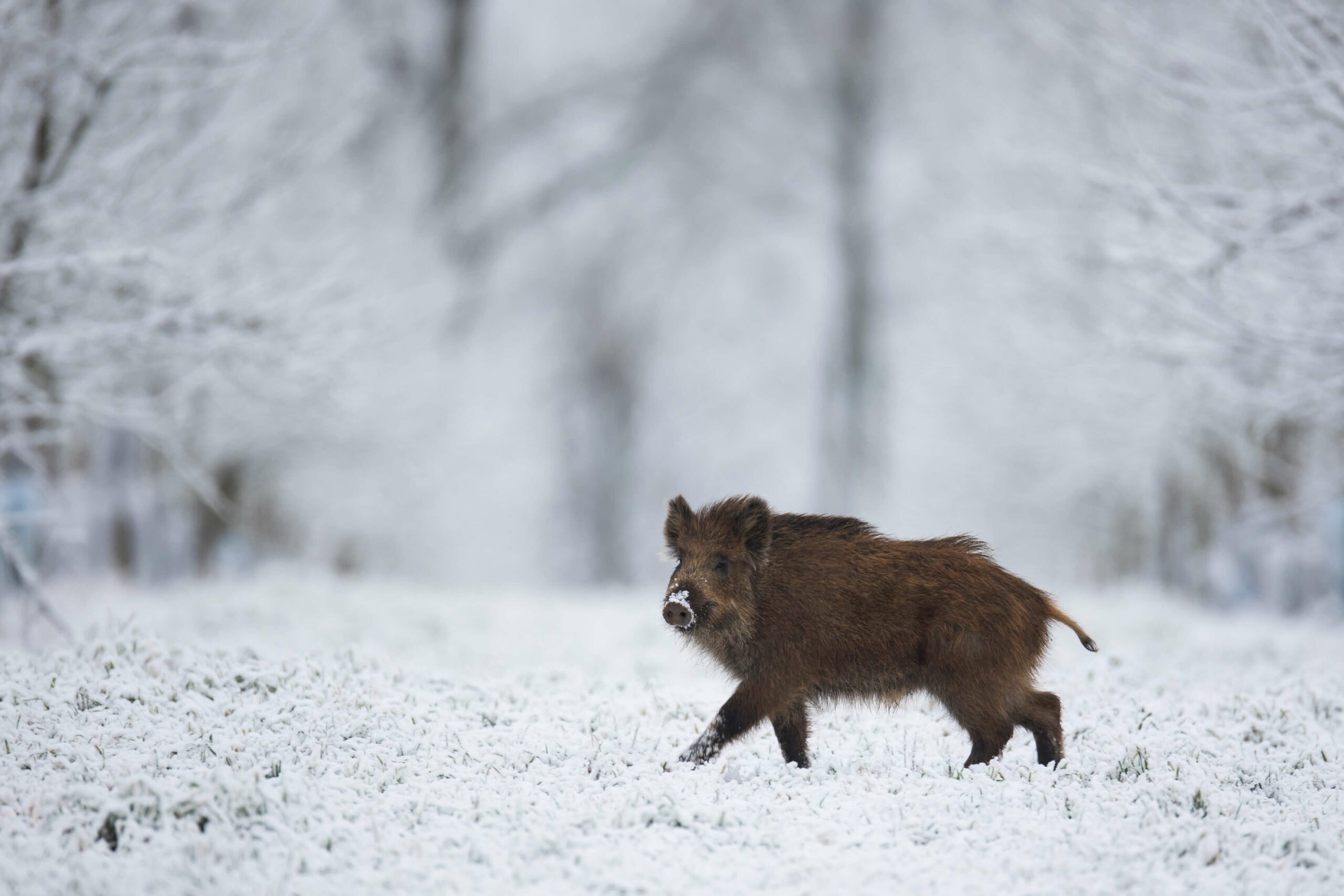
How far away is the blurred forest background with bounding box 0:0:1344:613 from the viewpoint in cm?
859

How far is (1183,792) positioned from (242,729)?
14.2 ft

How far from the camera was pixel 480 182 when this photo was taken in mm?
23438

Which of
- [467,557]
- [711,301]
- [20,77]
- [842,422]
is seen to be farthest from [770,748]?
[467,557]

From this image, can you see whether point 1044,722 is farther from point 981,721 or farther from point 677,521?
point 677,521

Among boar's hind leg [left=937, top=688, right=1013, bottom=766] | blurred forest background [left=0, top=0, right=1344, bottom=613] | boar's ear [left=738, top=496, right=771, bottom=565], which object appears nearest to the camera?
boar's hind leg [left=937, top=688, right=1013, bottom=766]

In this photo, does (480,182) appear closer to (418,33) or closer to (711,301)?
(418,33)

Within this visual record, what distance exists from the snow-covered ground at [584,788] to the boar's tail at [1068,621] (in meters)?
0.61

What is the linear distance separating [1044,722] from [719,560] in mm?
1795

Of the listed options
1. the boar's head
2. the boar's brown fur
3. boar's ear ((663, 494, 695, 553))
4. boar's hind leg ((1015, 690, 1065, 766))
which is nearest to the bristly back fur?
the boar's brown fur

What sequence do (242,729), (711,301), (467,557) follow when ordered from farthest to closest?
(467,557), (711,301), (242,729)

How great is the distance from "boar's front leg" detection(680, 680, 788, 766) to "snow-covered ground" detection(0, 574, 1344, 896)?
0.13 metres

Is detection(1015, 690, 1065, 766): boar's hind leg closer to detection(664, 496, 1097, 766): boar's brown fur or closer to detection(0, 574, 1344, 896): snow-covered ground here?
detection(664, 496, 1097, 766): boar's brown fur

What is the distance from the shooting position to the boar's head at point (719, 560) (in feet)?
17.1

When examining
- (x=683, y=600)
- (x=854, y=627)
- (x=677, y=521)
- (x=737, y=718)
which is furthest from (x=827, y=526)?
(x=737, y=718)
